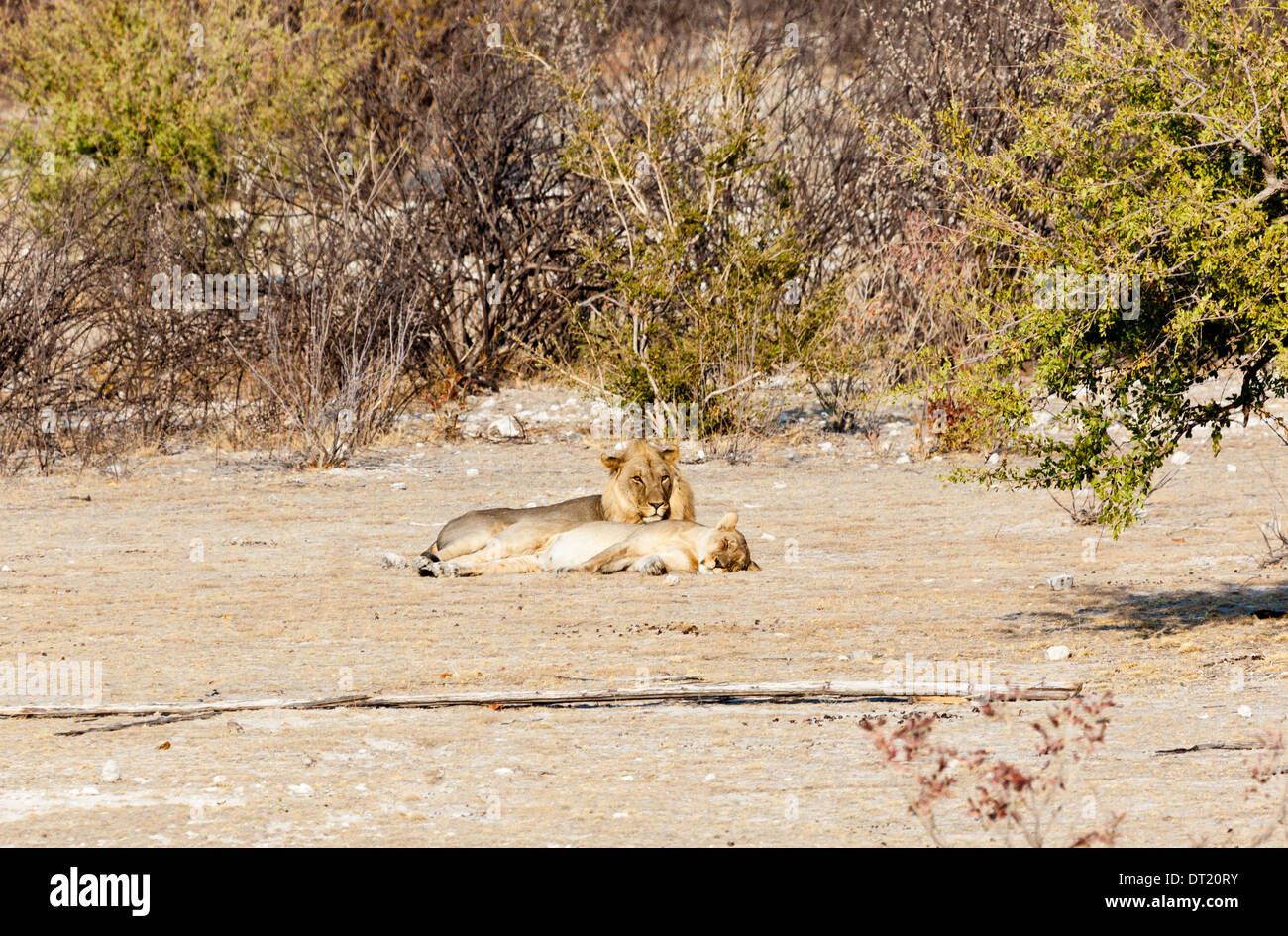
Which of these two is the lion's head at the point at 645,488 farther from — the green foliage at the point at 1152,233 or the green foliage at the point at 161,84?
the green foliage at the point at 161,84

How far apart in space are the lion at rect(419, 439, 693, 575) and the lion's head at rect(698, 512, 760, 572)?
Answer: 51cm

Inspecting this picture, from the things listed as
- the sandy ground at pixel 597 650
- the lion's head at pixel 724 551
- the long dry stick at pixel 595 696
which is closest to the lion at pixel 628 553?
the lion's head at pixel 724 551

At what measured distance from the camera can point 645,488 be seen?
11141 millimetres

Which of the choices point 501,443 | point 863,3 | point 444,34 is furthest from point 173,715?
point 863,3

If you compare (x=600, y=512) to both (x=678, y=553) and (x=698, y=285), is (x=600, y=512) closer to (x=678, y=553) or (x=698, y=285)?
(x=678, y=553)

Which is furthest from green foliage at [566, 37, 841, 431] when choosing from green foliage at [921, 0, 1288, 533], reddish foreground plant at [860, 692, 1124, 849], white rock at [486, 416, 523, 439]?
reddish foreground plant at [860, 692, 1124, 849]

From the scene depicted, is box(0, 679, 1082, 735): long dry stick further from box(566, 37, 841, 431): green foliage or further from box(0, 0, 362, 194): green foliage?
box(0, 0, 362, 194): green foliage

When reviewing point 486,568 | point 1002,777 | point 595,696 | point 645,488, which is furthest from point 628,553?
point 1002,777

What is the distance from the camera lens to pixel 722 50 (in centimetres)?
1759

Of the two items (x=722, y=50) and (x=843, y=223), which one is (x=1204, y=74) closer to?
(x=722, y=50)

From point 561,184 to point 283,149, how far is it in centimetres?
369

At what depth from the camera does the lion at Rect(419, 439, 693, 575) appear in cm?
1101

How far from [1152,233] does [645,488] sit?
451 centimetres

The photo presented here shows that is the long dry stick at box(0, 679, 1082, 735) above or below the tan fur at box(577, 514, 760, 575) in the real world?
below
